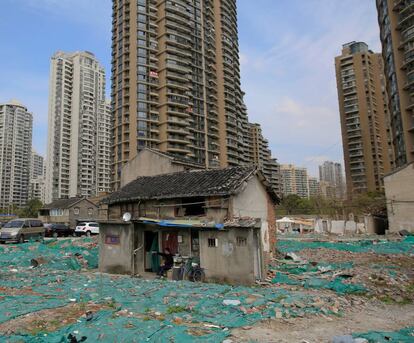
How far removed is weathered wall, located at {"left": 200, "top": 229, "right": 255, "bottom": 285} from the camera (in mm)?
13992

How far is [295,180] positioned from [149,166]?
11450 cm

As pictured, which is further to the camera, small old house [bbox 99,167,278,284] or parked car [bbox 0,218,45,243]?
parked car [bbox 0,218,45,243]

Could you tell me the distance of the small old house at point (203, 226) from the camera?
14470mm

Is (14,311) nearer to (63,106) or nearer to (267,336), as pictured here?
(267,336)

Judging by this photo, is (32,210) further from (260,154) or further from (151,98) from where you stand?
(260,154)

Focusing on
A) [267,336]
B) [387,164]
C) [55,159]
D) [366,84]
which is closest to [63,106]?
[55,159]

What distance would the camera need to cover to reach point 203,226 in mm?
14922

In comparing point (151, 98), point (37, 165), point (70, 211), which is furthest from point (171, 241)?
point (37, 165)

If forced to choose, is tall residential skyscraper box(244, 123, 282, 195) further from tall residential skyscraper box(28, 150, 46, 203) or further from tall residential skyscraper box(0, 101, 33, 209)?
tall residential skyscraper box(0, 101, 33, 209)

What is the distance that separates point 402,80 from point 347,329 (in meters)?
55.5

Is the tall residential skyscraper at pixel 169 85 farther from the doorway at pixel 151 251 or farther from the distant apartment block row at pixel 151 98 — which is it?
the doorway at pixel 151 251

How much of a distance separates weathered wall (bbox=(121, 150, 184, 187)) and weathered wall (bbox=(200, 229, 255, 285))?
22.0m

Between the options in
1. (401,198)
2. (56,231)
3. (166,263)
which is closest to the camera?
(166,263)

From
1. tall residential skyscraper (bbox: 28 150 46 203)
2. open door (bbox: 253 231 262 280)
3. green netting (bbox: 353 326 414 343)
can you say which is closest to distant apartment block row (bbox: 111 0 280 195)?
tall residential skyscraper (bbox: 28 150 46 203)
